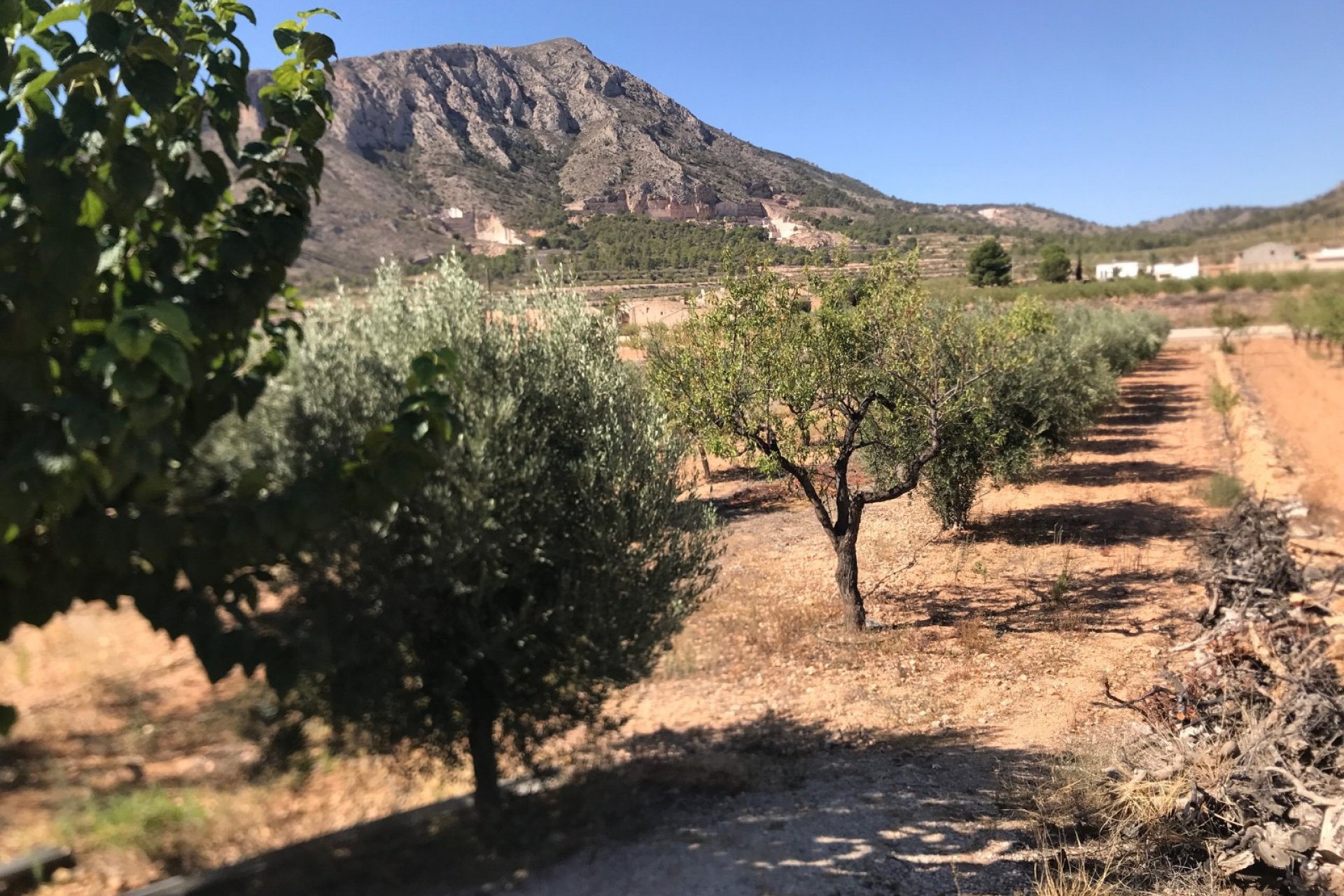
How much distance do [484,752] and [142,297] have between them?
2.69 m

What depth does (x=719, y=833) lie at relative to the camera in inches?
193

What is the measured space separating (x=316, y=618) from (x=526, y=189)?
8.19 metres

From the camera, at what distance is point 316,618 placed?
3.01 metres

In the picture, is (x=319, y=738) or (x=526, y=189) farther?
(x=526, y=189)

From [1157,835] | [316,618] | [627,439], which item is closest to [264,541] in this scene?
[316,618]

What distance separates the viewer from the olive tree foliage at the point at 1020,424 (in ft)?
42.4

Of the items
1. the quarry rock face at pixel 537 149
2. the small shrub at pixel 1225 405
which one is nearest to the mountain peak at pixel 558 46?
the quarry rock face at pixel 537 149

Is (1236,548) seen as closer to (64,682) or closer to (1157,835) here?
(1157,835)

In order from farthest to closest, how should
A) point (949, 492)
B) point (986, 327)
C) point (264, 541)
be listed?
point (949, 492) < point (986, 327) < point (264, 541)

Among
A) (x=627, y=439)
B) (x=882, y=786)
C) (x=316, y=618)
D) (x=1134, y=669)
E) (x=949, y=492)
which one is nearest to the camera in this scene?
(x=316, y=618)

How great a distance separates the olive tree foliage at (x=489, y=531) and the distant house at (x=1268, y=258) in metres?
70.9

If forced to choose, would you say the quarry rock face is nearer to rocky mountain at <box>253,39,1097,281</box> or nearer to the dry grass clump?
rocky mountain at <box>253,39,1097,281</box>

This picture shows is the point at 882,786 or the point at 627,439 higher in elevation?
the point at 627,439

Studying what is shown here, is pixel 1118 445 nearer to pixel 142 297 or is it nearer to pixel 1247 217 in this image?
pixel 142 297
